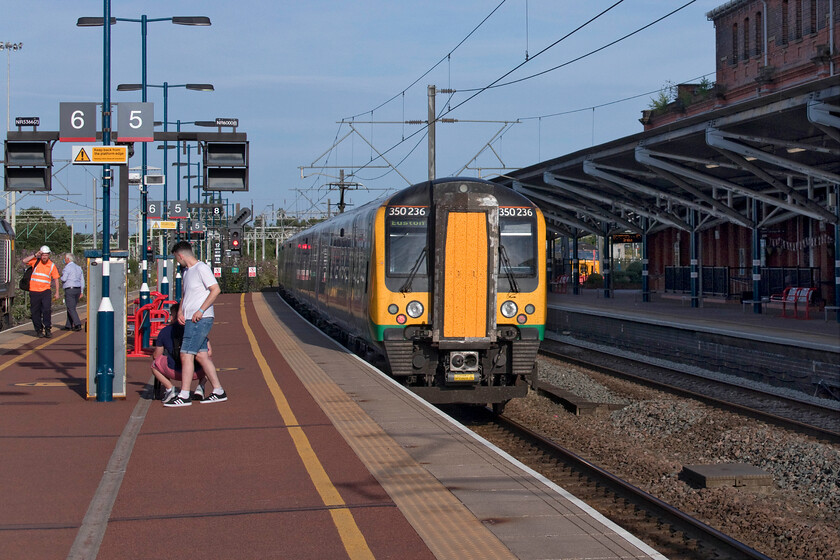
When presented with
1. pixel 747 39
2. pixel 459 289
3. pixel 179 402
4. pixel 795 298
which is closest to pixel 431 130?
pixel 795 298

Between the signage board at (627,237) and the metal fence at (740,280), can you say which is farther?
the signage board at (627,237)

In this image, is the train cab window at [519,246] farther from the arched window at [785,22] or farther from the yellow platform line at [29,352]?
the arched window at [785,22]

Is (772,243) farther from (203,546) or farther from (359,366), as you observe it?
(203,546)

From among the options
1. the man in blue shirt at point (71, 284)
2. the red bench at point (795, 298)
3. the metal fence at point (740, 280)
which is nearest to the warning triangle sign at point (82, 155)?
the man in blue shirt at point (71, 284)

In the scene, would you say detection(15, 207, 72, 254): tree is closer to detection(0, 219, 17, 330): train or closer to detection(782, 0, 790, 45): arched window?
detection(0, 219, 17, 330): train

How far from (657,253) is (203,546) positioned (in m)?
44.5

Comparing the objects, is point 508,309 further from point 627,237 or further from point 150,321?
point 627,237

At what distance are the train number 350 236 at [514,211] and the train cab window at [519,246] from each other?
6 centimetres

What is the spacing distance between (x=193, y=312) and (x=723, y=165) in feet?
55.2

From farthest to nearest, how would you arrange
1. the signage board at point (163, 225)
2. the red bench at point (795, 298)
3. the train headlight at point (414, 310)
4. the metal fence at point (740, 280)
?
the metal fence at point (740, 280)
the red bench at point (795, 298)
the signage board at point (163, 225)
the train headlight at point (414, 310)

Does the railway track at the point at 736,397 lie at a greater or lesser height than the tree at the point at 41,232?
lesser

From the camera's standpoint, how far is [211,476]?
727 centimetres

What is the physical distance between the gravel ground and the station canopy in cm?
611

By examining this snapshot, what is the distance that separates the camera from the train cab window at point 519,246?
1279 cm
